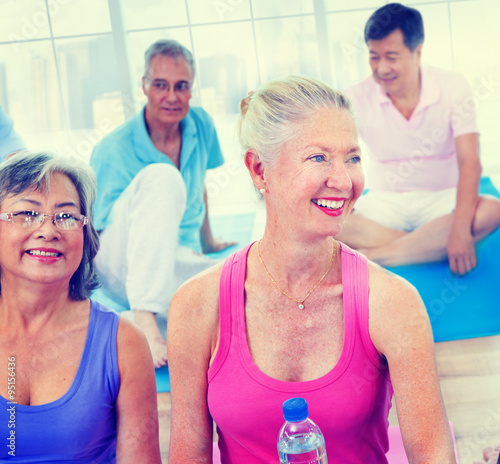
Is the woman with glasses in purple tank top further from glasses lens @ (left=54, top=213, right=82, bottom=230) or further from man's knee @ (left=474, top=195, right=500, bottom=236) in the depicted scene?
man's knee @ (left=474, top=195, right=500, bottom=236)

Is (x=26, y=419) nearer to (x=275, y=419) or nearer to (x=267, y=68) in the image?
(x=275, y=419)

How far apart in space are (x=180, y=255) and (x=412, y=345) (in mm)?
1576

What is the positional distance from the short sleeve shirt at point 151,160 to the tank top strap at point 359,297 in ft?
4.66

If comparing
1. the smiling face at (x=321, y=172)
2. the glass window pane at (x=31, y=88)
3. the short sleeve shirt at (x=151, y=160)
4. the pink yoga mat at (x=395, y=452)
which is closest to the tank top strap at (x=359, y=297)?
the smiling face at (x=321, y=172)

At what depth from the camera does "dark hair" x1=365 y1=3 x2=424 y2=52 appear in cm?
249

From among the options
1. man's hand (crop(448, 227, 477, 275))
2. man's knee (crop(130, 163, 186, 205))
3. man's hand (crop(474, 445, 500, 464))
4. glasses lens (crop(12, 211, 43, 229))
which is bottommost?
man's hand (crop(474, 445, 500, 464))

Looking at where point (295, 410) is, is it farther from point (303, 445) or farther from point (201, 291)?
point (201, 291)

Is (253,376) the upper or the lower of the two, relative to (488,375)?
upper

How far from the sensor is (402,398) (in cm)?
115

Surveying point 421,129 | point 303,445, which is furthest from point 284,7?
point 303,445

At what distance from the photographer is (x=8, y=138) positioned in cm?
262

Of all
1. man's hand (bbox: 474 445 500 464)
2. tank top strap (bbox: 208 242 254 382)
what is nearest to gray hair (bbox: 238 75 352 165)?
tank top strap (bbox: 208 242 254 382)

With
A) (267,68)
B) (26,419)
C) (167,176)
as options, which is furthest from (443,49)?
(26,419)

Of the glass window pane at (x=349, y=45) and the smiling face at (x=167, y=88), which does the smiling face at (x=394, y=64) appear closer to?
the glass window pane at (x=349, y=45)
